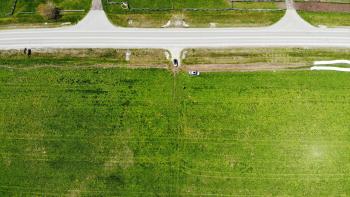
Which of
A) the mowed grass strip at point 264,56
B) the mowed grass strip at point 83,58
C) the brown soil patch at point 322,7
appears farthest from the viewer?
the brown soil patch at point 322,7

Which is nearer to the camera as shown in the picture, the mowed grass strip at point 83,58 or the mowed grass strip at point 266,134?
the mowed grass strip at point 266,134

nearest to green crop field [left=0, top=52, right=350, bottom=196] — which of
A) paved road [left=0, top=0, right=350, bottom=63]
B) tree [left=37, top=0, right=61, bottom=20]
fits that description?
paved road [left=0, top=0, right=350, bottom=63]

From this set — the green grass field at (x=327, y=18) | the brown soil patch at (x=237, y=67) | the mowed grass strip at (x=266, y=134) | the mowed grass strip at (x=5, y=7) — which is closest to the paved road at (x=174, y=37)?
the green grass field at (x=327, y=18)

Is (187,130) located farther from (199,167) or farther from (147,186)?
(147,186)

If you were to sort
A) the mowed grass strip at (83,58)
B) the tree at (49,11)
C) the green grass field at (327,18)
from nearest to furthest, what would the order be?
1. the mowed grass strip at (83,58)
2. the green grass field at (327,18)
3. the tree at (49,11)

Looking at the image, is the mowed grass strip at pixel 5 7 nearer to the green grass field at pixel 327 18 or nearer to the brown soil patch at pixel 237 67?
the brown soil patch at pixel 237 67

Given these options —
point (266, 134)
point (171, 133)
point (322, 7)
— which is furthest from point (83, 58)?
point (322, 7)
